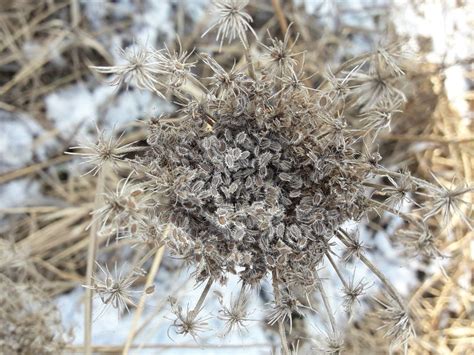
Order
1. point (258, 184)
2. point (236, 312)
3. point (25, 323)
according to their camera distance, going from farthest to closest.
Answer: point (25, 323) → point (236, 312) → point (258, 184)

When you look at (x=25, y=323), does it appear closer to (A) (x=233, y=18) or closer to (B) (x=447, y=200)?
(A) (x=233, y=18)

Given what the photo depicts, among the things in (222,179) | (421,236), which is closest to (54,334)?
(222,179)

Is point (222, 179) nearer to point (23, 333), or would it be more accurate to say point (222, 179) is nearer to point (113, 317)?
point (23, 333)

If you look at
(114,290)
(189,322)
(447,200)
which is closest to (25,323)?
(114,290)

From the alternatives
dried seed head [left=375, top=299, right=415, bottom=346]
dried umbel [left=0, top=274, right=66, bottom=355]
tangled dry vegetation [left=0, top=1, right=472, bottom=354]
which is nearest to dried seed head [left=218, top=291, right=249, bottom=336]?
tangled dry vegetation [left=0, top=1, right=472, bottom=354]

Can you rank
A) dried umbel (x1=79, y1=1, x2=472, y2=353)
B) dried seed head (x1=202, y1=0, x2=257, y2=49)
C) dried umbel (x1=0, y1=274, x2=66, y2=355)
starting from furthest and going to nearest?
1. dried umbel (x1=0, y1=274, x2=66, y2=355)
2. dried seed head (x1=202, y1=0, x2=257, y2=49)
3. dried umbel (x1=79, y1=1, x2=472, y2=353)

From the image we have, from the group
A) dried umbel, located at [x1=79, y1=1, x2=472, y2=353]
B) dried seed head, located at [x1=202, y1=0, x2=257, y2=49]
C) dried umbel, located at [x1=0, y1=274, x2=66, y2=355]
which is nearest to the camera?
dried umbel, located at [x1=79, y1=1, x2=472, y2=353]

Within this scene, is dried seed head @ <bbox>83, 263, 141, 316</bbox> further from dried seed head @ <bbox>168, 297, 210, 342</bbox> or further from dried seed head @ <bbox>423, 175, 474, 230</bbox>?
dried seed head @ <bbox>423, 175, 474, 230</bbox>

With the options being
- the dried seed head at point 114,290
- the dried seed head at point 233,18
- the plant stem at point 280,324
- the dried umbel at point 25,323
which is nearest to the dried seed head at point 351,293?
the plant stem at point 280,324
